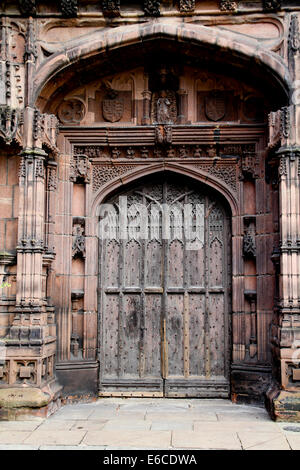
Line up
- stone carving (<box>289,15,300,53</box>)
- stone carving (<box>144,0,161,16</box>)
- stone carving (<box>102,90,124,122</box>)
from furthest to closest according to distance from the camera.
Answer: stone carving (<box>102,90,124,122</box>) → stone carving (<box>144,0,161,16</box>) → stone carving (<box>289,15,300,53</box>)

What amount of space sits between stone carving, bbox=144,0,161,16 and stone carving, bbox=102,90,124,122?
1.29 meters

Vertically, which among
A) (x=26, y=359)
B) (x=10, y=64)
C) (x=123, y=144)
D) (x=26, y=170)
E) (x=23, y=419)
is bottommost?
(x=23, y=419)

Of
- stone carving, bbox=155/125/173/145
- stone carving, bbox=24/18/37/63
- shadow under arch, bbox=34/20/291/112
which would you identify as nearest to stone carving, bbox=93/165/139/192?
stone carving, bbox=155/125/173/145

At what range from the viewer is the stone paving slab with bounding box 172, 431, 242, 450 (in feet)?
18.5

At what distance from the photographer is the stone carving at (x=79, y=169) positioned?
26.9 feet

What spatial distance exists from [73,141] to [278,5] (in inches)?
140

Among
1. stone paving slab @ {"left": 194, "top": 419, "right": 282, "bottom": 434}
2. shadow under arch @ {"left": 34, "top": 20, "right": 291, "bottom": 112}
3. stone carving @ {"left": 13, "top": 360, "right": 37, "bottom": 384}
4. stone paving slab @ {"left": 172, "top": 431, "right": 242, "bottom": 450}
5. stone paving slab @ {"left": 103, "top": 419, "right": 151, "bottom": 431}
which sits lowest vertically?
stone paving slab @ {"left": 103, "top": 419, "right": 151, "bottom": 431}

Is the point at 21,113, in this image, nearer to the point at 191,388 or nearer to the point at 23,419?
the point at 23,419

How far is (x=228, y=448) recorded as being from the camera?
557 cm

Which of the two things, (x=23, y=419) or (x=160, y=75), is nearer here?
(x=23, y=419)

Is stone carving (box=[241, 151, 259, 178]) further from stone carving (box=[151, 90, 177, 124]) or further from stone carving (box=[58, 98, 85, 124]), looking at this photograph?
stone carving (box=[58, 98, 85, 124])

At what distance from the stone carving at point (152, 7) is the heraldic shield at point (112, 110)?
139 cm

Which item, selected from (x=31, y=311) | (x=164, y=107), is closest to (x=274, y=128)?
(x=164, y=107)

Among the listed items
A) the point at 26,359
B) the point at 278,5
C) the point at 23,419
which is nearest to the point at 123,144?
the point at 278,5
